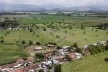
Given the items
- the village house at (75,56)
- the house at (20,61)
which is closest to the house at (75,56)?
the village house at (75,56)

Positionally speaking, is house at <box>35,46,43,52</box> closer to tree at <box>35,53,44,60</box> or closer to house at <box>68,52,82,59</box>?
tree at <box>35,53,44,60</box>

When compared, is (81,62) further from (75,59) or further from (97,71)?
(97,71)

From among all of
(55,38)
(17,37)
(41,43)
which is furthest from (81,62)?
(17,37)

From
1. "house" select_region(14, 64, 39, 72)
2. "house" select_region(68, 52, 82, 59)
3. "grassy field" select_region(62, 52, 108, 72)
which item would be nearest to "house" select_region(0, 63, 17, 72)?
"house" select_region(14, 64, 39, 72)

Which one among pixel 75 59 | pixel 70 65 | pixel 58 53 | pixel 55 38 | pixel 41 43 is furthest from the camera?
pixel 55 38

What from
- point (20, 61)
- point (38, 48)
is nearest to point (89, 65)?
point (20, 61)

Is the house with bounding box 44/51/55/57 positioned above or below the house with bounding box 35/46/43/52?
above

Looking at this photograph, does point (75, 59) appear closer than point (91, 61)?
No

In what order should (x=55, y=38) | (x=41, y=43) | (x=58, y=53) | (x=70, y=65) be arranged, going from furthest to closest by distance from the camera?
(x=55, y=38), (x=41, y=43), (x=58, y=53), (x=70, y=65)
